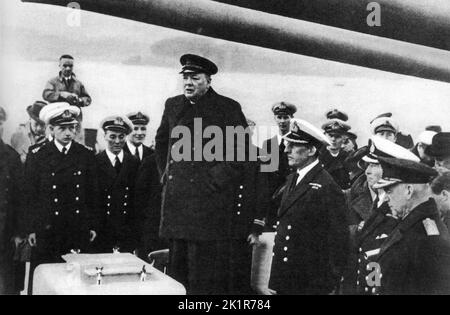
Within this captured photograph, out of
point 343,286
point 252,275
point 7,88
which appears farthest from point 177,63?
point 343,286

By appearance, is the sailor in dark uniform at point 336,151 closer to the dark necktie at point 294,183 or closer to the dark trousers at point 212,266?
the dark necktie at point 294,183

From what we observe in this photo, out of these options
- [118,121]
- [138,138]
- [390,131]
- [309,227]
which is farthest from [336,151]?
[118,121]

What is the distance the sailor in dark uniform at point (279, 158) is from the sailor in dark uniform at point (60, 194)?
3.67 ft

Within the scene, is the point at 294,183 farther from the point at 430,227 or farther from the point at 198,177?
the point at 430,227

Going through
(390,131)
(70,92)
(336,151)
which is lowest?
(336,151)

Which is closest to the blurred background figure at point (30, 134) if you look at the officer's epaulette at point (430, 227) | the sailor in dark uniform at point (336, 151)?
the sailor in dark uniform at point (336, 151)

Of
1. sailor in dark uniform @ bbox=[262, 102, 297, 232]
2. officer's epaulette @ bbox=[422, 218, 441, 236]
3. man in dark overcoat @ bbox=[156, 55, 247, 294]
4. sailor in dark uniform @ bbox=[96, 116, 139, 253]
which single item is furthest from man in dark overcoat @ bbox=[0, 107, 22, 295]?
officer's epaulette @ bbox=[422, 218, 441, 236]

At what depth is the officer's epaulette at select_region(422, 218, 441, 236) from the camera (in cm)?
337

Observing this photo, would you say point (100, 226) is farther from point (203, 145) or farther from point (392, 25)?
point (392, 25)

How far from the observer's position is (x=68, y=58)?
3.60 metres

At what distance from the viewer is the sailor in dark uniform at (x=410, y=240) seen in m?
3.39

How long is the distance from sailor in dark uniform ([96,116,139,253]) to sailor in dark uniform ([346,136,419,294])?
55.7 inches

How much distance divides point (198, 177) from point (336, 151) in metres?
0.92

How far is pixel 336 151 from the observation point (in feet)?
12.3
